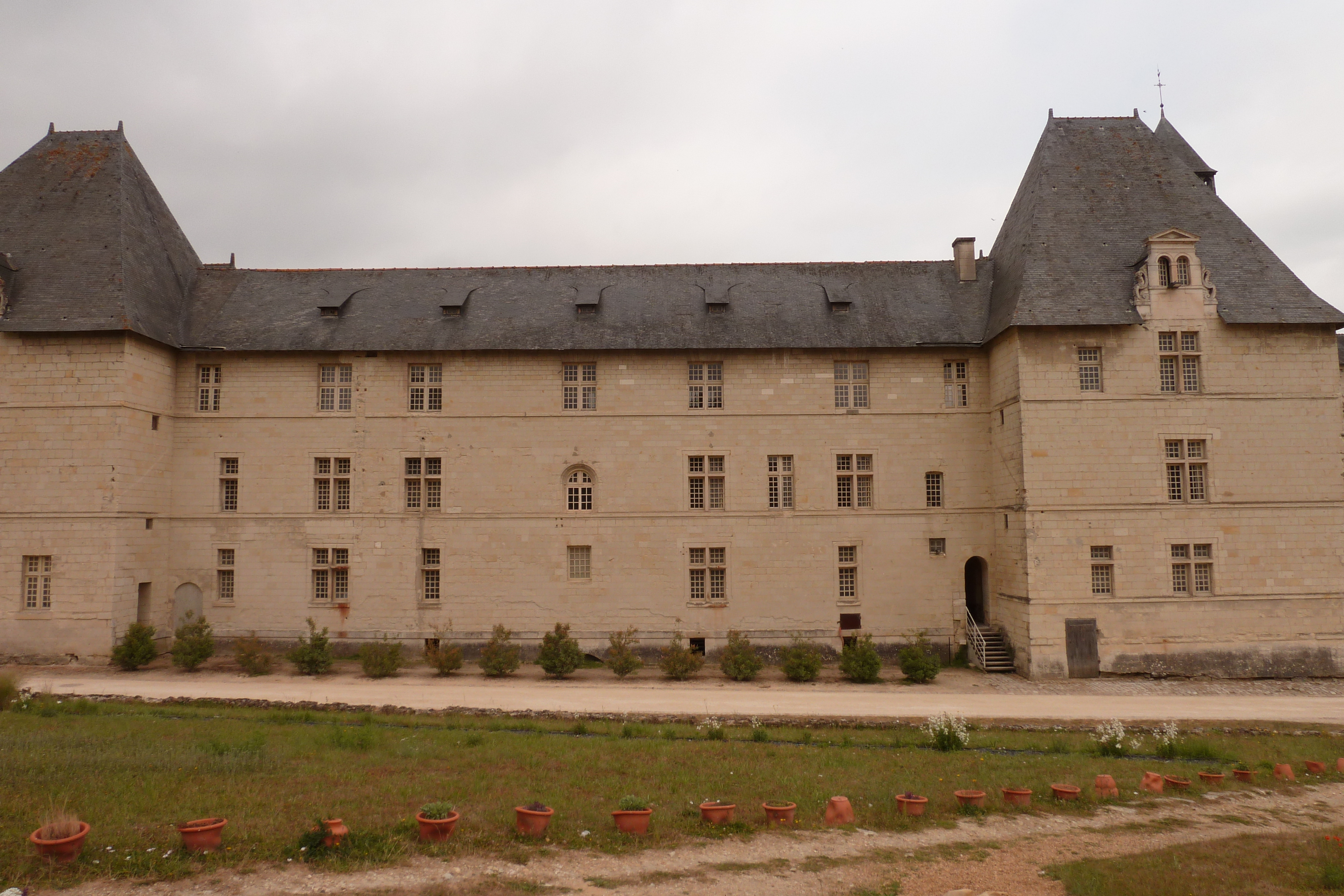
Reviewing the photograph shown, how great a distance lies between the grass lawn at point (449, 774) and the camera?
8.13 metres

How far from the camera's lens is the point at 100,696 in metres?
16.7

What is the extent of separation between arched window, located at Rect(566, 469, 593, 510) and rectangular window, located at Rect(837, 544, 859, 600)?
26.1ft

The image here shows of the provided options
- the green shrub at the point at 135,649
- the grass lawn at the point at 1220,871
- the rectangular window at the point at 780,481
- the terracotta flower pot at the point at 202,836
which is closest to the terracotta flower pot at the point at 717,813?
the grass lawn at the point at 1220,871

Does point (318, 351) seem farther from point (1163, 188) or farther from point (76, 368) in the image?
point (1163, 188)

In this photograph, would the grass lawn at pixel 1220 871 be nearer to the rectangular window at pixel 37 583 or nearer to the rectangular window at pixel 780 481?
the rectangular window at pixel 780 481

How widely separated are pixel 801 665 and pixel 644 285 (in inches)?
532

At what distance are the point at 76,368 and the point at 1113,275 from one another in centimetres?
3020

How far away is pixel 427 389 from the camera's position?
23922mm

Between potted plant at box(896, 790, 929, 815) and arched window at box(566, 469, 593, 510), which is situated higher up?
arched window at box(566, 469, 593, 510)

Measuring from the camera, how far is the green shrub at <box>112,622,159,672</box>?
2031 cm

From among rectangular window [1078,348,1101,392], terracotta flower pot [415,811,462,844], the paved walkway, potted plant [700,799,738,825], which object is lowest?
the paved walkway

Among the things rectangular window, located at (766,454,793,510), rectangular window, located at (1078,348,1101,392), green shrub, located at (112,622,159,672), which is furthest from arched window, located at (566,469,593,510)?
rectangular window, located at (1078,348,1101,392)

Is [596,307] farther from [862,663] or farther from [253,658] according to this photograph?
[253,658]

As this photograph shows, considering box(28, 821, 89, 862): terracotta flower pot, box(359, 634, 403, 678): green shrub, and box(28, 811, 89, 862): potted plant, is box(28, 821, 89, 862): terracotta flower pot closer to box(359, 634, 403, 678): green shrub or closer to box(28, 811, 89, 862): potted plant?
box(28, 811, 89, 862): potted plant
